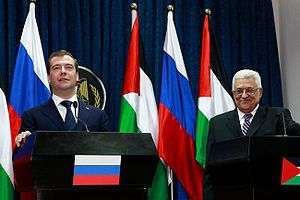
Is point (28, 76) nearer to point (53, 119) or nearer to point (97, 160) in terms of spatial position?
point (53, 119)

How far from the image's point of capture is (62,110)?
3531 millimetres

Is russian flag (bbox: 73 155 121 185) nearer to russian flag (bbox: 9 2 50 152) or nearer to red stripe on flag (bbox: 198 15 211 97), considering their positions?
russian flag (bbox: 9 2 50 152)

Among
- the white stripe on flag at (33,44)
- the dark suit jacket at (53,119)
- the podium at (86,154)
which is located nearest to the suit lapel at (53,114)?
the dark suit jacket at (53,119)

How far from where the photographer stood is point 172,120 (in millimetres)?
4707

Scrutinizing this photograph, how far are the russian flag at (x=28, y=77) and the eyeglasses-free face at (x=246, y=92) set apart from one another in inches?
58.9

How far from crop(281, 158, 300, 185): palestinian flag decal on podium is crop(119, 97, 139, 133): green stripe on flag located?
1952 mm

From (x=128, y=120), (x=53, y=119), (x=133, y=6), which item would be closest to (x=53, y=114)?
(x=53, y=119)

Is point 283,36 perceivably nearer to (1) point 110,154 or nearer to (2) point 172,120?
(2) point 172,120

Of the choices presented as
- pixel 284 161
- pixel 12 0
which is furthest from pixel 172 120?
pixel 284 161

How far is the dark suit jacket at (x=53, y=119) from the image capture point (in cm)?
340

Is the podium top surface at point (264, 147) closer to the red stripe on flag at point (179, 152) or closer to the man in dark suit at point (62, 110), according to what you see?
the man in dark suit at point (62, 110)

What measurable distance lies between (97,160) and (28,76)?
190 centimetres

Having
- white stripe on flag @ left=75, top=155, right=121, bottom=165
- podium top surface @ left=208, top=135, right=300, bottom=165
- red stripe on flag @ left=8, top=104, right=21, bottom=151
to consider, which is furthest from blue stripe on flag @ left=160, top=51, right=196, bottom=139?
white stripe on flag @ left=75, top=155, right=121, bottom=165

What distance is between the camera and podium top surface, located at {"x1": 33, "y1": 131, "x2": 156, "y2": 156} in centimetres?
262
